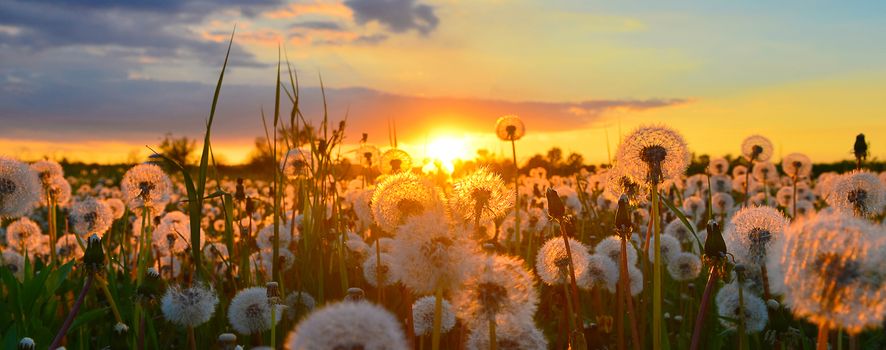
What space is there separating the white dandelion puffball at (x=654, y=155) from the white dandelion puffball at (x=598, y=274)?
109 cm

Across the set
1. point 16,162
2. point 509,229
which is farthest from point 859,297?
point 509,229

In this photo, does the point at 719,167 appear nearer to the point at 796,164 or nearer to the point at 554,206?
the point at 796,164

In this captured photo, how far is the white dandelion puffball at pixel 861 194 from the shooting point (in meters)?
4.36

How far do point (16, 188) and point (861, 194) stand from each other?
16.8 ft

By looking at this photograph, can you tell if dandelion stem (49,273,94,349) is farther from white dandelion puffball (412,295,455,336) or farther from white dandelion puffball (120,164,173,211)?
white dandelion puffball (120,164,173,211)

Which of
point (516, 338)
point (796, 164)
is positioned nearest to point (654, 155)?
point (516, 338)

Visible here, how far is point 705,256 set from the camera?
2.49 m

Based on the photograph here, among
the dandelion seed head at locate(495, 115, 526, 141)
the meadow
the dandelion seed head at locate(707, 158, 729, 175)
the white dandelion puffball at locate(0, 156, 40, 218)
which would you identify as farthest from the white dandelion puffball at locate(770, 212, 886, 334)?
the dandelion seed head at locate(707, 158, 729, 175)

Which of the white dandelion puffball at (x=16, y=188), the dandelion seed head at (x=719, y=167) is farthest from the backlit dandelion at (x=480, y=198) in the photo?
the dandelion seed head at (x=719, y=167)

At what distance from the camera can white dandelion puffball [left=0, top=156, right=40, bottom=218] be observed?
4.53 meters

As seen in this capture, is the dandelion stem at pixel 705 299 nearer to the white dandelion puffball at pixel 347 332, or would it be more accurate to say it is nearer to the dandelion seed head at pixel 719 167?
the white dandelion puffball at pixel 347 332

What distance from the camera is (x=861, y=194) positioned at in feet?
14.3

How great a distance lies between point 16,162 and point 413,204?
3123 mm

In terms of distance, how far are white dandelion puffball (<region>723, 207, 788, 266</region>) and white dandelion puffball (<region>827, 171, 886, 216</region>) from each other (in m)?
1.41
